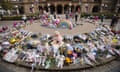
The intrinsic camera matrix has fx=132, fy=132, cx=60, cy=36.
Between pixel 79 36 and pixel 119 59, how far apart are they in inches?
158

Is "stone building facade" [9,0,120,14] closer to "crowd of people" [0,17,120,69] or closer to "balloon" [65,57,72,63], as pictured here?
"crowd of people" [0,17,120,69]

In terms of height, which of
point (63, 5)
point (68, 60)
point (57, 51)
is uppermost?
point (63, 5)

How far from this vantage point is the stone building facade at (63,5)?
1469 inches

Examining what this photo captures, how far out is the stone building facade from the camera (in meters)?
37.3

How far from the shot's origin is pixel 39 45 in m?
11.0

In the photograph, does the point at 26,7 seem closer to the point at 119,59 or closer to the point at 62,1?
the point at 62,1

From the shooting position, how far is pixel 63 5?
38.0 meters

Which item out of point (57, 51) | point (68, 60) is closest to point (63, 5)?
point (57, 51)

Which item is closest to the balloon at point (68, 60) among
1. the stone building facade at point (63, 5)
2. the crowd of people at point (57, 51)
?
the crowd of people at point (57, 51)

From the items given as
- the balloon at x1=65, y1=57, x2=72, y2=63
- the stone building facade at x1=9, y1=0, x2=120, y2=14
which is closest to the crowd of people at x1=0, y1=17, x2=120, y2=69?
the balloon at x1=65, y1=57, x2=72, y2=63

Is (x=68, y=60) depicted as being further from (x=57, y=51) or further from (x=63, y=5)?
(x=63, y=5)

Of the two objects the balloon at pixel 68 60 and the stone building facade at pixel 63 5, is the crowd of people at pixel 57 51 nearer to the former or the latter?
the balloon at pixel 68 60

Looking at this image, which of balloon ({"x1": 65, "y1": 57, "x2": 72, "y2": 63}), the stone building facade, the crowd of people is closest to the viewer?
balloon ({"x1": 65, "y1": 57, "x2": 72, "y2": 63})

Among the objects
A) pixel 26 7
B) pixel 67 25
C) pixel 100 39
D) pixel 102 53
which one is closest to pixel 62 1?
pixel 26 7
